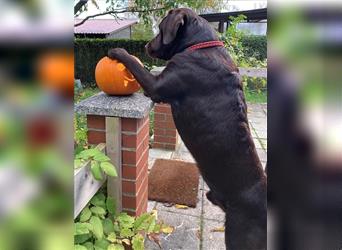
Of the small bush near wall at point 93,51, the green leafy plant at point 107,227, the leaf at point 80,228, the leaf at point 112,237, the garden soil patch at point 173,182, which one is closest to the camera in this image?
the leaf at point 80,228

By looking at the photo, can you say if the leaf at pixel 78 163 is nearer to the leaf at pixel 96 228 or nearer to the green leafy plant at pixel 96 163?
the green leafy plant at pixel 96 163

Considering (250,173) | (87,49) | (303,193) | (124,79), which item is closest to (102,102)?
(124,79)

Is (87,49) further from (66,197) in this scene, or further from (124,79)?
(66,197)

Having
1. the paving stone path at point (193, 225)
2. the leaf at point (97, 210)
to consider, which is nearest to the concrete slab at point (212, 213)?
the paving stone path at point (193, 225)

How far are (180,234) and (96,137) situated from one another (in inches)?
46.7

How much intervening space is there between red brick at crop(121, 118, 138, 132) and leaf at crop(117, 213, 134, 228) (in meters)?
0.57

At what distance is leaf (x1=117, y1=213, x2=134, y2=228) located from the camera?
209 cm

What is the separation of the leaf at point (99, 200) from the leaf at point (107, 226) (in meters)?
0.10

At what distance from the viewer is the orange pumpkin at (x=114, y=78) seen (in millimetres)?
2127

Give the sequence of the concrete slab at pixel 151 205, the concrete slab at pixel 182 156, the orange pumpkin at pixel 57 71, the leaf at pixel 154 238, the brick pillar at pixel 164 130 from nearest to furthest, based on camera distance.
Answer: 1. the orange pumpkin at pixel 57 71
2. the leaf at pixel 154 238
3. the concrete slab at pixel 151 205
4. the concrete slab at pixel 182 156
5. the brick pillar at pixel 164 130

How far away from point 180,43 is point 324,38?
5.12ft

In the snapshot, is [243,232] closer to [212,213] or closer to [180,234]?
[180,234]

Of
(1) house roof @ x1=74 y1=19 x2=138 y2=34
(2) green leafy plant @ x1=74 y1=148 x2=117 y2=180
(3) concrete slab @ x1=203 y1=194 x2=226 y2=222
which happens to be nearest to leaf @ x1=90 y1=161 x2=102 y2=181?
(2) green leafy plant @ x1=74 y1=148 x2=117 y2=180

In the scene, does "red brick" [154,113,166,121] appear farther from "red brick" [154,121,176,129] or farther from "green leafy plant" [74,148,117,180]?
"green leafy plant" [74,148,117,180]
